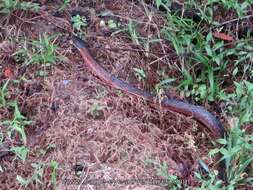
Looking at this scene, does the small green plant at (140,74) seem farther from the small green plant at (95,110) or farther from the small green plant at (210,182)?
the small green plant at (210,182)

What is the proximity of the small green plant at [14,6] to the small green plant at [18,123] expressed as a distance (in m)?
0.84

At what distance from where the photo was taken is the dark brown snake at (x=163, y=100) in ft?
10.8

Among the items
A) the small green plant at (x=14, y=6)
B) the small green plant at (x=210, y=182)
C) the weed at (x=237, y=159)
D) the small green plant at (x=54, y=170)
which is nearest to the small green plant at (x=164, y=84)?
the weed at (x=237, y=159)

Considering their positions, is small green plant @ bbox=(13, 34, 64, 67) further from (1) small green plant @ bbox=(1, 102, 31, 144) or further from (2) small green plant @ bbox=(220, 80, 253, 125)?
(2) small green plant @ bbox=(220, 80, 253, 125)

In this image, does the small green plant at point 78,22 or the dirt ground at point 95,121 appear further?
the small green plant at point 78,22

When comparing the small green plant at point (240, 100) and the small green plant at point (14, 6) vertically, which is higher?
the small green plant at point (14, 6)

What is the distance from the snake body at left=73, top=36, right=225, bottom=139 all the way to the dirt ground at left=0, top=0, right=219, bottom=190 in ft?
0.15

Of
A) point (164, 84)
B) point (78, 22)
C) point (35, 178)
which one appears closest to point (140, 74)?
point (164, 84)

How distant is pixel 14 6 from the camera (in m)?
3.72

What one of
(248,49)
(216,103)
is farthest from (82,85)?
(248,49)

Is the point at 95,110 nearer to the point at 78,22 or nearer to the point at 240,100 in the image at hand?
the point at 78,22

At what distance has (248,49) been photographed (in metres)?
3.62

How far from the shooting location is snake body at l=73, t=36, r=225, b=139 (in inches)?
129

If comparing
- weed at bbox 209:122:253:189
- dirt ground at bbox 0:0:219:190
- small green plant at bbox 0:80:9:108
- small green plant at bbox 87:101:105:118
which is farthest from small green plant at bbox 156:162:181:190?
small green plant at bbox 0:80:9:108
